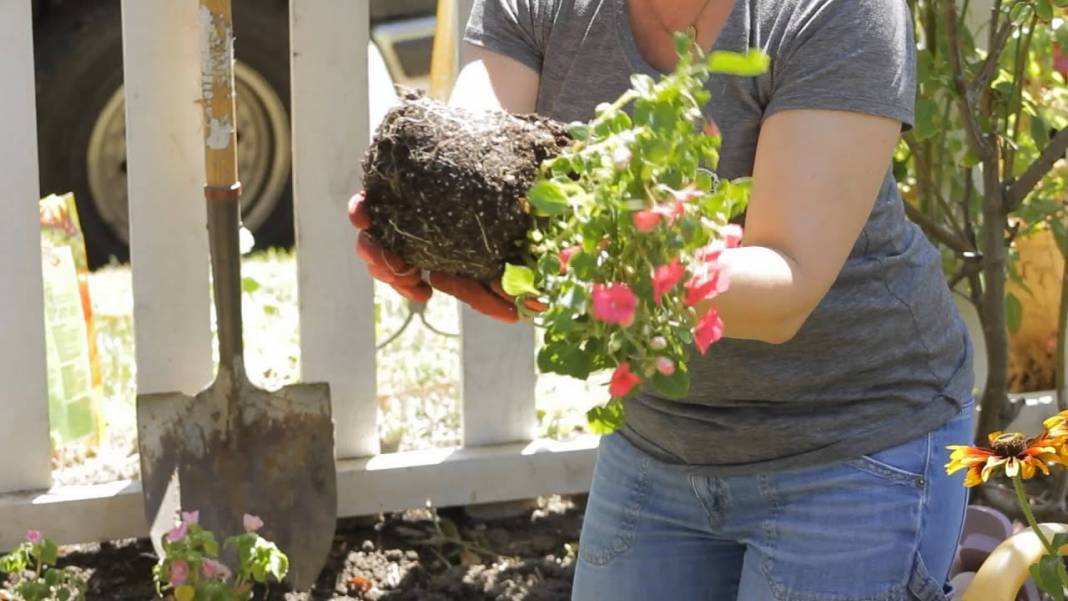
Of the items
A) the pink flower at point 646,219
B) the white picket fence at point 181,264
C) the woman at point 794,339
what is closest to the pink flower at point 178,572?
the white picket fence at point 181,264

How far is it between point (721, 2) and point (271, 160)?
3605 millimetres

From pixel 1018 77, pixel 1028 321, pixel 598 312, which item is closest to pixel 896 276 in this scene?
pixel 598 312

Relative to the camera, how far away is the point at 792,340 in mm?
1722

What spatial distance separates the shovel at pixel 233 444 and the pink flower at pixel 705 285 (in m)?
1.81

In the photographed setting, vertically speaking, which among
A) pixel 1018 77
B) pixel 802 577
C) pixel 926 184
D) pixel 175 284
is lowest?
pixel 802 577

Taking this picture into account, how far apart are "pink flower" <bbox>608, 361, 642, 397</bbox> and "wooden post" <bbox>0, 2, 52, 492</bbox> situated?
1.94 metres

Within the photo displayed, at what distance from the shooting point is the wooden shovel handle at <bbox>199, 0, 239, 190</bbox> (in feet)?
9.16

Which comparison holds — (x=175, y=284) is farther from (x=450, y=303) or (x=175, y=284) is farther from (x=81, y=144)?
(x=81, y=144)

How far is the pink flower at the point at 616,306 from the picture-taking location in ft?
3.75

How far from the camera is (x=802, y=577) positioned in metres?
1.72

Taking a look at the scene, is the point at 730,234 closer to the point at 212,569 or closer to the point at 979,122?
the point at 212,569

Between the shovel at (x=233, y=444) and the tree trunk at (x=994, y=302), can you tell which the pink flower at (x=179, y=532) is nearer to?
the shovel at (x=233, y=444)

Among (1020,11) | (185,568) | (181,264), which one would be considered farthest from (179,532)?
(1020,11)

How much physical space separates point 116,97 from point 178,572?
104 inches
